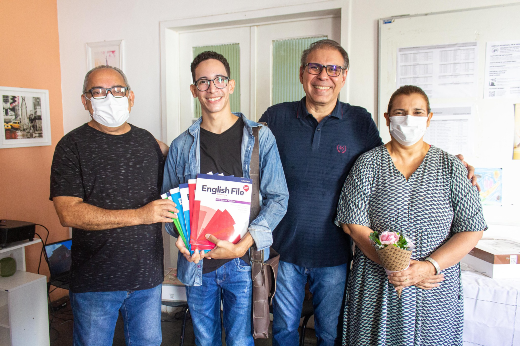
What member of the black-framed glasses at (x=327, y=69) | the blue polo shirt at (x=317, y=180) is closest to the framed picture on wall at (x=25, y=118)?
the blue polo shirt at (x=317, y=180)

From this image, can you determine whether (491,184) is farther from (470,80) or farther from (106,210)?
(106,210)

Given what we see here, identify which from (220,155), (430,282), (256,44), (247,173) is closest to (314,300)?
(430,282)

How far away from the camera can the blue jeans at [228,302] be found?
5.60 ft

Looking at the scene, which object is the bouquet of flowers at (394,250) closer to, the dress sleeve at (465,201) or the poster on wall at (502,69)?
the dress sleeve at (465,201)

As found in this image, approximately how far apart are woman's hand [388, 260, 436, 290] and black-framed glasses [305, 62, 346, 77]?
1025 mm

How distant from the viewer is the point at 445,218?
166cm

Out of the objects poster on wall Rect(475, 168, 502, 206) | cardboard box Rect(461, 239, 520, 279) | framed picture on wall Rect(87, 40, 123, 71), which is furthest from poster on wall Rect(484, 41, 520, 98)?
framed picture on wall Rect(87, 40, 123, 71)

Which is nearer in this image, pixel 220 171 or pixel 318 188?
pixel 220 171

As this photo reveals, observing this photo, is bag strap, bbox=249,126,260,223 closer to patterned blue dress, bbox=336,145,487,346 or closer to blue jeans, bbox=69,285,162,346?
patterned blue dress, bbox=336,145,487,346

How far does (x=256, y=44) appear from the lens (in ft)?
10.3

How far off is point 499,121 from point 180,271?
7.67 ft

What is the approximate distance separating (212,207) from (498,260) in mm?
1756

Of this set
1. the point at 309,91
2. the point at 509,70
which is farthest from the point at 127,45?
the point at 509,70

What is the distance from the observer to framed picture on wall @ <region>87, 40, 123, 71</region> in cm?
345
